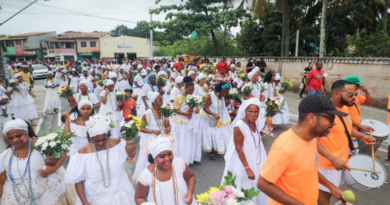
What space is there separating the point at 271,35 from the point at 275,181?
22408mm

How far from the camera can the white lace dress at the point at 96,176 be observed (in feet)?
9.46

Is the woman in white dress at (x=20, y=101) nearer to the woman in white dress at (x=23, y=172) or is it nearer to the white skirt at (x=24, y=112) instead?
the white skirt at (x=24, y=112)

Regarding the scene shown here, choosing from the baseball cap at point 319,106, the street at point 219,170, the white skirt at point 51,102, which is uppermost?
the baseball cap at point 319,106

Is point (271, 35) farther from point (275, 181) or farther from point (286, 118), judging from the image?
point (275, 181)

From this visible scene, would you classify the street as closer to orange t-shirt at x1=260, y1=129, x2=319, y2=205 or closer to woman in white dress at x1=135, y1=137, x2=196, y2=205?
orange t-shirt at x1=260, y1=129, x2=319, y2=205

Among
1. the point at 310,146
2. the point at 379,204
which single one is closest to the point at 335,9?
the point at 379,204

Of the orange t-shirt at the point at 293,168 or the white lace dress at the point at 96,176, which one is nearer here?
the orange t-shirt at the point at 293,168

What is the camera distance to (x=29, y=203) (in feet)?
10.3

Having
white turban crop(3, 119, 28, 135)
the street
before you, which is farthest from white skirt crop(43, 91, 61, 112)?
white turban crop(3, 119, 28, 135)

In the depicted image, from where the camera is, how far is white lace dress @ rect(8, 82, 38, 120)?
8492mm

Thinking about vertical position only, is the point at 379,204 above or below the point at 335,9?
below

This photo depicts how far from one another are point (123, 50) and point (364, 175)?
55.8m

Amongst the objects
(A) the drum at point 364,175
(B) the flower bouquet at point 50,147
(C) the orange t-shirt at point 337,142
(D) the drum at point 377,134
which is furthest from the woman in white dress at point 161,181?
(D) the drum at point 377,134

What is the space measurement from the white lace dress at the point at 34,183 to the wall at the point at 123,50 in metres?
53.7
